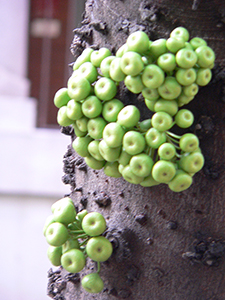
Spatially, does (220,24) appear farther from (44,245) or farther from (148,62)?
(44,245)

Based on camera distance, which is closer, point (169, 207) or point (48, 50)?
point (169, 207)

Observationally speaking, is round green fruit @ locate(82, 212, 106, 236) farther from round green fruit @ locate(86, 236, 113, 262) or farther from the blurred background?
the blurred background

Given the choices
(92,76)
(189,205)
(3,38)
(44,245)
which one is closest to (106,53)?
(92,76)

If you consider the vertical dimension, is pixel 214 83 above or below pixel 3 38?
below

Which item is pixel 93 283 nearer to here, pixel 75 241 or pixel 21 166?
pixel 75 241

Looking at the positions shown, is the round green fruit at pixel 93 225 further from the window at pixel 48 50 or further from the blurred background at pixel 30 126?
the window at pixel 48 50

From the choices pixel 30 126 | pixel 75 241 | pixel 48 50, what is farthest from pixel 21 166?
pixel 75 241

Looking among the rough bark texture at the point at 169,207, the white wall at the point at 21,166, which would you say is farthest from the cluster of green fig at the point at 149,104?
the white wall at the point at 21,166
